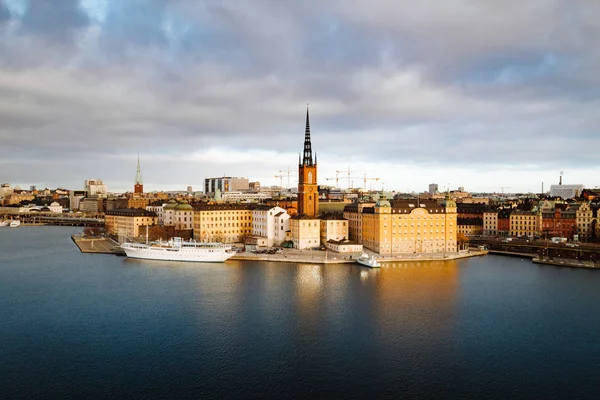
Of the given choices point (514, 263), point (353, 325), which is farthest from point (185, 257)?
point (514, 263)

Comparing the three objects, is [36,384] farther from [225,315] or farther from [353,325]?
[353,325]

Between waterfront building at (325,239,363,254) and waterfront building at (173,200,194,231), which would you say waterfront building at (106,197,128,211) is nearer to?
waterfront building at (173,200,194,231)

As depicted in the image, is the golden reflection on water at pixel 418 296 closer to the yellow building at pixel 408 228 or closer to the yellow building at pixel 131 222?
the yellow building at pixel 408 228

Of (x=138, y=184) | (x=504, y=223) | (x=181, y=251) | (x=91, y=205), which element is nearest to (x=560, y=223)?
(x=504, y=223)

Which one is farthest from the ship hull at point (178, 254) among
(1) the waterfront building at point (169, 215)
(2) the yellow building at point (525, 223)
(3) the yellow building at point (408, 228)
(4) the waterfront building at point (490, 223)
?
(2) the yellow building at point (525, 223)

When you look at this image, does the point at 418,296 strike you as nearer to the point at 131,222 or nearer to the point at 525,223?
the point at 525,223
